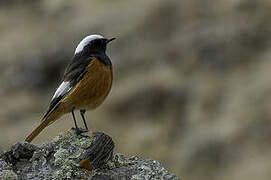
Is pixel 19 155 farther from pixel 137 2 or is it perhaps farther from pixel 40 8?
pixel 40 8

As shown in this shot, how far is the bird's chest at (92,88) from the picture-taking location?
779 cm

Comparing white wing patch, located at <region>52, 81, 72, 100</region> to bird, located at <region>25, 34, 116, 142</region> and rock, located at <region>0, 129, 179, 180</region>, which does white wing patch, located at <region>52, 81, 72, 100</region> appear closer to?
bird, located at <region>25, 34, 116, 142</region>

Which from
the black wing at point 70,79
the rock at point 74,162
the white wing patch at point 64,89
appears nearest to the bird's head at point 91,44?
the black wing at point 70,79

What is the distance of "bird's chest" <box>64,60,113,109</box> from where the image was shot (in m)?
7.79

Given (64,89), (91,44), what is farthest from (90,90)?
(91,44)

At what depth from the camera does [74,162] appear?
550cm

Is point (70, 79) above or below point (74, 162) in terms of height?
above

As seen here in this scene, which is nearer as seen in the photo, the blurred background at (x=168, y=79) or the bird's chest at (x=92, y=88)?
the bird's chest at (x=92, y=88)

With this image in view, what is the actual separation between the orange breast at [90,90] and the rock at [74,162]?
173 cm

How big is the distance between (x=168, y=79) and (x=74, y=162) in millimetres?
21332

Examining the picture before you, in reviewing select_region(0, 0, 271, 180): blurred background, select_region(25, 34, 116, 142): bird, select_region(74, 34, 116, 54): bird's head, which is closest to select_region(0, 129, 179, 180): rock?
select_region(25, 34, 116, 142): bird

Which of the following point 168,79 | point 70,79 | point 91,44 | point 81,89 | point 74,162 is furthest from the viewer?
point 168,79

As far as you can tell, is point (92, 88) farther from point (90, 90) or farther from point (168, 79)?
point (168, 79)

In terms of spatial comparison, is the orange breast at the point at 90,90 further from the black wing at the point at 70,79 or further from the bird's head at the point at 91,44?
the bird's head at the point at 91,44
